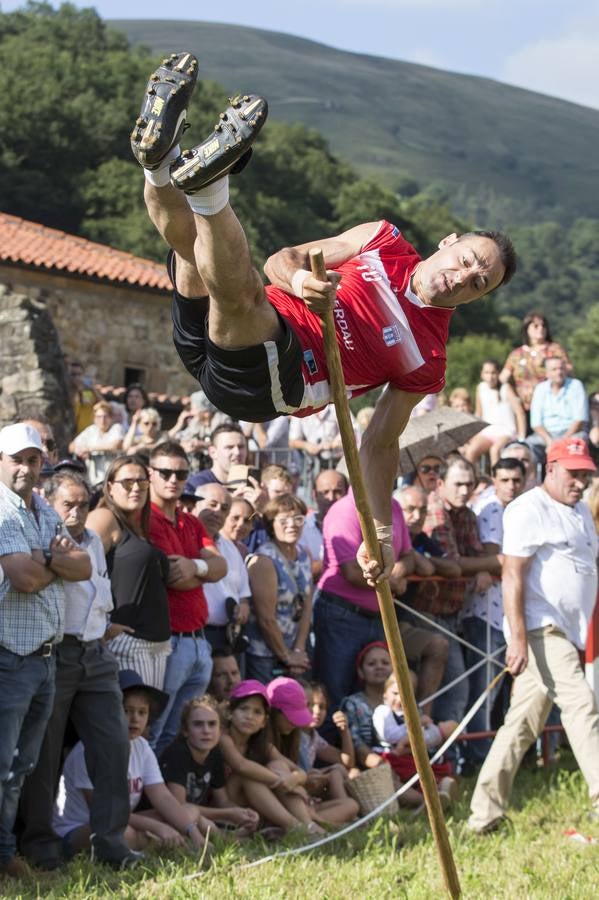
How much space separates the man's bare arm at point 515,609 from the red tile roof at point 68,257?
2041 cm

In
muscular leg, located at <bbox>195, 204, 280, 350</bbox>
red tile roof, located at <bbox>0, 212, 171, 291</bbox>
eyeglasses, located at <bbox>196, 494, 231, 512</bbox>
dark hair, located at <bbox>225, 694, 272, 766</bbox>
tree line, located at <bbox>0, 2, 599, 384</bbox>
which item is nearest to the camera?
muscular leg, located at <bbox>195, 204, 280, 350</bbox>

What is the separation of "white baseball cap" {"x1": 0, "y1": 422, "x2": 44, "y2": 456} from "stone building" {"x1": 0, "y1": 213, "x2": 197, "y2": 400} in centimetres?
2017

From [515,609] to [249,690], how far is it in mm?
1639

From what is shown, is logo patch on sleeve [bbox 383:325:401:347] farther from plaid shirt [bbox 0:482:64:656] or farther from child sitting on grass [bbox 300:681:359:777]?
child sitting on grass [bbox 300:681:359:777]

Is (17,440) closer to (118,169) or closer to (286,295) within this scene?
(286,295)

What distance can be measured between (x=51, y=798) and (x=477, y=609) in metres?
4.01

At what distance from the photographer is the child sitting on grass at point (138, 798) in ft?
22.6

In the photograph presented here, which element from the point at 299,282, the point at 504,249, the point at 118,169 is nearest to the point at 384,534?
the point at 504,249

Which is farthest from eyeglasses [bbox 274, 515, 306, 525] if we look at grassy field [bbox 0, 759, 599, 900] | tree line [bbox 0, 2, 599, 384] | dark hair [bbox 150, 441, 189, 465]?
tree line [bbox 0, 2, 599, 384]

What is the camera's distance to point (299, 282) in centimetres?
483

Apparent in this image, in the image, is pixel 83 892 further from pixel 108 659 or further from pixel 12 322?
pixel 12 322

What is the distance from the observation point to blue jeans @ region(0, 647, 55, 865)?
247 inches

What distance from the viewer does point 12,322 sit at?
52.1ft

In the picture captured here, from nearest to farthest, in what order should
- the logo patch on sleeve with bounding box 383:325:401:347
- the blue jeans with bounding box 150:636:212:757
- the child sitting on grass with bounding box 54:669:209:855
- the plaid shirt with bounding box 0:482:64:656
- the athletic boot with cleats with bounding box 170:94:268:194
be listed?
the athletic boot with cleats with bounding box 170:94:268:194 → the logo patch on sleeve with bounding box 383:325:401:347 → the plaid shirt with bounding box 0:482:64:656 → the child sitting on grass with bounding box 54:669:209:855 → the blue jeans with bounding box 150:636:212:757
